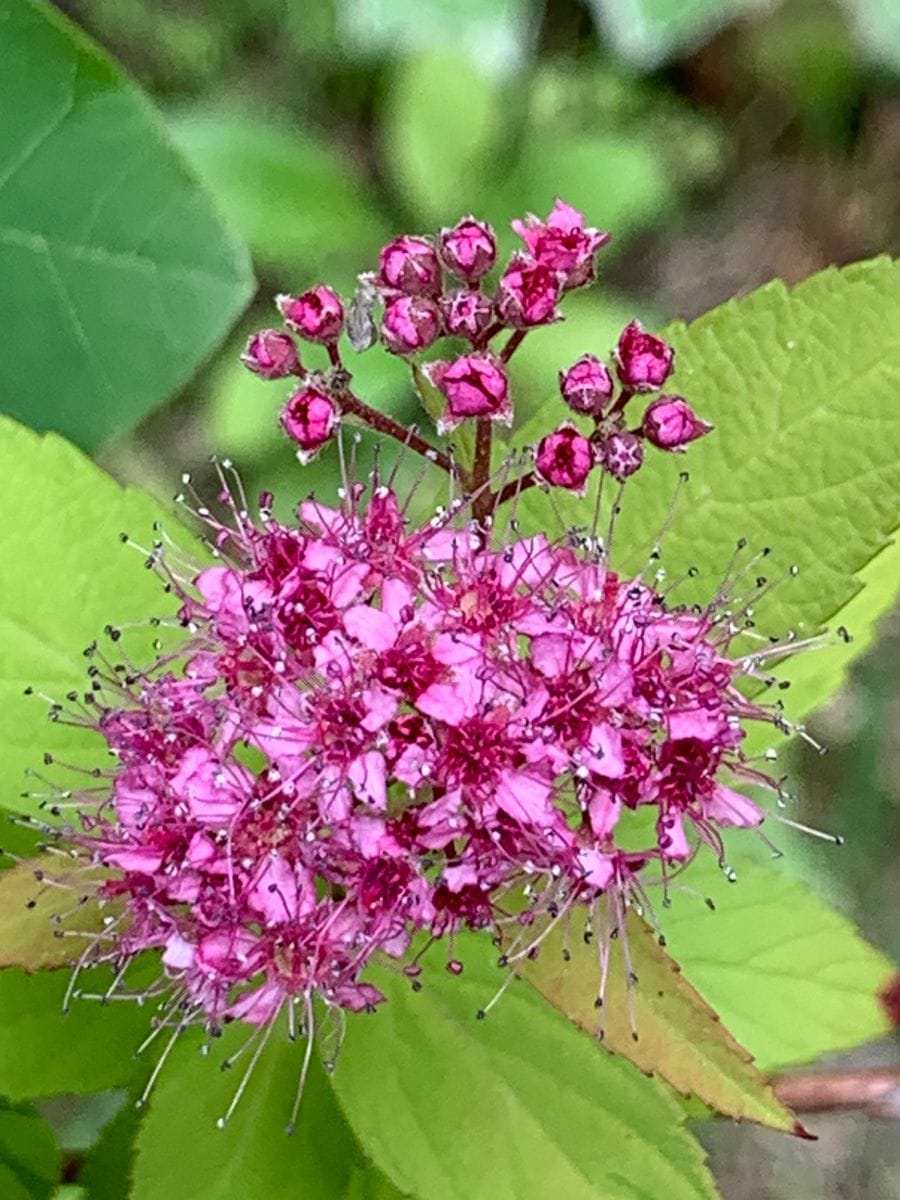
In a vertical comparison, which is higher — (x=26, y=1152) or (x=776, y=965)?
(x=776, y=965)

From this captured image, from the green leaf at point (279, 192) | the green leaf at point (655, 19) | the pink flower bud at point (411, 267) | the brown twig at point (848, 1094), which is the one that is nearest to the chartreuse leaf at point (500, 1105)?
the brown twig at point (848, 1094)

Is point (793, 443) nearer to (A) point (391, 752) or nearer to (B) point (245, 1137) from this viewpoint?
(A) point (391, 752)

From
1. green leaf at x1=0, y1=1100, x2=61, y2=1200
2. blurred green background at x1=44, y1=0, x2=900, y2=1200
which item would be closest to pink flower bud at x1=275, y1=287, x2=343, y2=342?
green leaf at x1=0, y1=1100, x2=61, y2=1200

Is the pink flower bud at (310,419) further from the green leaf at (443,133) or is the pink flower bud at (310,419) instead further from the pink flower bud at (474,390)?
the green leaf at (443,133)

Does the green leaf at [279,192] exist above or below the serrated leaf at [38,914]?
above

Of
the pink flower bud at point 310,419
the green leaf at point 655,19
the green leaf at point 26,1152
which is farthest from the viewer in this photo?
the green leaf at point 655,19

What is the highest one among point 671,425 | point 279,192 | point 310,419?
point 279,192

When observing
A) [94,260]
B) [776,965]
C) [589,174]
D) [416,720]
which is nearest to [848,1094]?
[776,965]

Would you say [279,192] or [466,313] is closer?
[466,313]

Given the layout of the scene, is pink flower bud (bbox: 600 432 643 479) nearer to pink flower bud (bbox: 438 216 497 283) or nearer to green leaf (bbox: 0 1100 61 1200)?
pink flower bud (bbox: 438 216 497 283)
